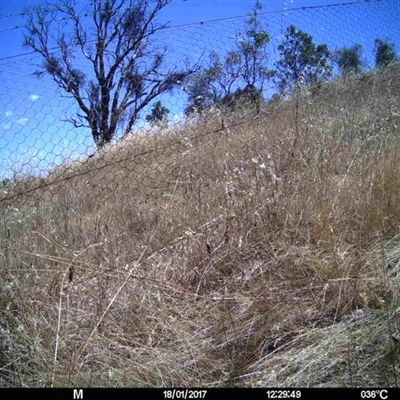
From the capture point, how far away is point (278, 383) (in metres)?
1.33

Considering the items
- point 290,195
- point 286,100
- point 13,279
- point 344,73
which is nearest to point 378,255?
point 290,195

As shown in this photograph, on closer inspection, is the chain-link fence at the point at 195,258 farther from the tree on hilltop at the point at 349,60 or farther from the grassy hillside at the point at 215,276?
the tree on hilltop at the point at 349,60

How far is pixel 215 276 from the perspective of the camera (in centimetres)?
194

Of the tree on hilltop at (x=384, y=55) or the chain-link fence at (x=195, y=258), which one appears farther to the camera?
the tree on hilltop at (x=384, y=55)

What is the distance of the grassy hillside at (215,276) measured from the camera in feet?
4.64

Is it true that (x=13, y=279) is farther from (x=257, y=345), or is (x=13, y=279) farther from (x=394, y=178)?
(x=394, y=178)

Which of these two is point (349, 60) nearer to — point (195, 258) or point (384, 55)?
point (384, 55)

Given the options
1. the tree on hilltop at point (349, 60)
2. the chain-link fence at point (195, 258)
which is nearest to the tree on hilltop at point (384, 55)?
the tree on hilltop at point (349, 60)

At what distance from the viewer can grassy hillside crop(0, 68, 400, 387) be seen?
A: 142cm

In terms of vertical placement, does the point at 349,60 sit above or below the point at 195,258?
above

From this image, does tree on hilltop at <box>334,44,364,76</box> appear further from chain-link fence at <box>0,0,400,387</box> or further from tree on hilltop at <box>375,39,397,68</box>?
chain-link fence at <box>0,0,400,387</box>

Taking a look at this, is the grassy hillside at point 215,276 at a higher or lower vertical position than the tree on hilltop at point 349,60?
lower

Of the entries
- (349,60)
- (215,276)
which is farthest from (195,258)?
(349,60)

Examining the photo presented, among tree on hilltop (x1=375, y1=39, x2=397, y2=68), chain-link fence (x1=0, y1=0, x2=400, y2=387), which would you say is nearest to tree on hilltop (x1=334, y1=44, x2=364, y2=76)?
tree on hilltop (x1=375, y1=39, x2=397, y2=68)
